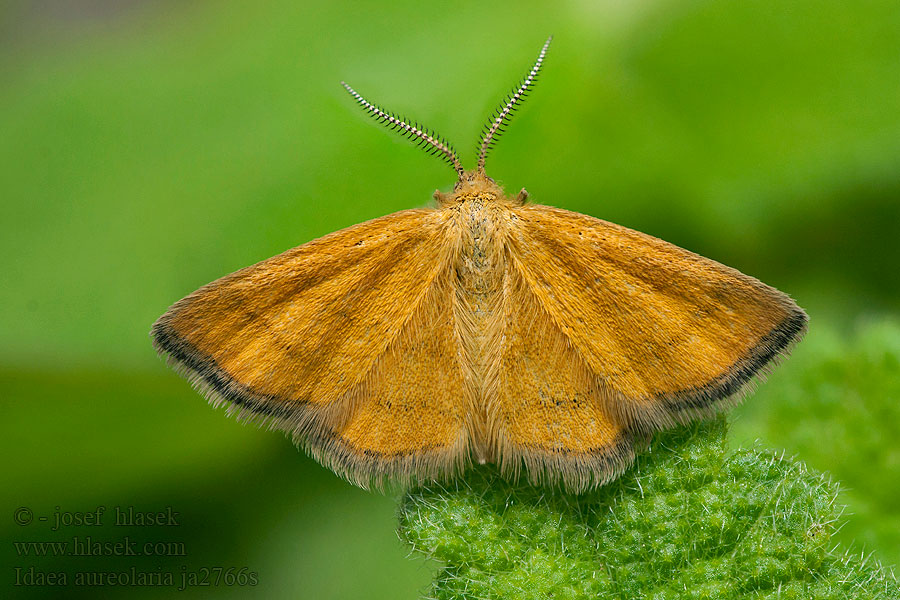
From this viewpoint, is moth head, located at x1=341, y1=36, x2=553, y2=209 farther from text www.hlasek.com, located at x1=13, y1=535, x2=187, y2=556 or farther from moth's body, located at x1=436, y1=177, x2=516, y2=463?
text www.hlasek.com, located at x1=13, y1=535, x2=187, y2=556

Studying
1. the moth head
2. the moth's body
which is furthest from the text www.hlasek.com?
the moth head

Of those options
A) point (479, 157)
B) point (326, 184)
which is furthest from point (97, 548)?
point (479, 157)

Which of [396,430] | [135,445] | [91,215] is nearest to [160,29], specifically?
[91,215]

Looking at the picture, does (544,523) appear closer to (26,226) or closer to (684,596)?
(684,596)

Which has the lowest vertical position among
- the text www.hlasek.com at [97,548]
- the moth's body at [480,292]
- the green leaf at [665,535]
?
the text www.hlasek.com at [97,548]

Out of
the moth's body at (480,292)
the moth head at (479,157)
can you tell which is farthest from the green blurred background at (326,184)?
the moth's body at (480,292)

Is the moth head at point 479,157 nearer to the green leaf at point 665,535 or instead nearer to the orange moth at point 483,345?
the orange moth at point 483,345
